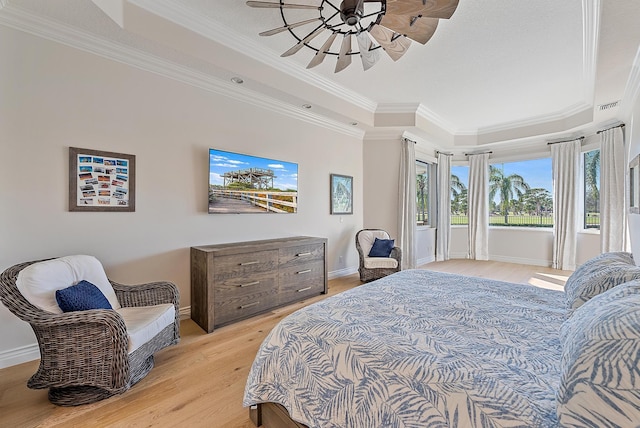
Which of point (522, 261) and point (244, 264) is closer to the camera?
point (244, 264)

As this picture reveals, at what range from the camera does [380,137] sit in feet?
17.4

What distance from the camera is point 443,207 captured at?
6.36m

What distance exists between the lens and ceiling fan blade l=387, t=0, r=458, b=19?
1.75m

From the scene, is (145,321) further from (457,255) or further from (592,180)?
(592,180)

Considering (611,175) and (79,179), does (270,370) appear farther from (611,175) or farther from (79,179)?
(611,175)

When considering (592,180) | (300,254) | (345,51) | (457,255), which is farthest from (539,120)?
(300,254)

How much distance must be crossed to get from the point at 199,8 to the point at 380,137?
11.9 feet

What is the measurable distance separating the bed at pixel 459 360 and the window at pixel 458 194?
5239 millimetres

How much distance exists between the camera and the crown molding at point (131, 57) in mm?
2152

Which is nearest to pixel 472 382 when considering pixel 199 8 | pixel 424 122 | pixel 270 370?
pixel 270 370

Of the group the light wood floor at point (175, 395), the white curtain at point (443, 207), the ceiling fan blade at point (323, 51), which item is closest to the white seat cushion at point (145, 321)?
the light wood floor at point (175, 395)

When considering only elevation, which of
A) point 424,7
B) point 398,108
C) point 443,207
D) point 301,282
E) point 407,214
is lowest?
point 301,282

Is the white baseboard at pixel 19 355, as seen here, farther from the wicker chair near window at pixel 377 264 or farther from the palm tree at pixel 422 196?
the palm tree at pixel 422 196

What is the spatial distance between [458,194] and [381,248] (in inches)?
137
